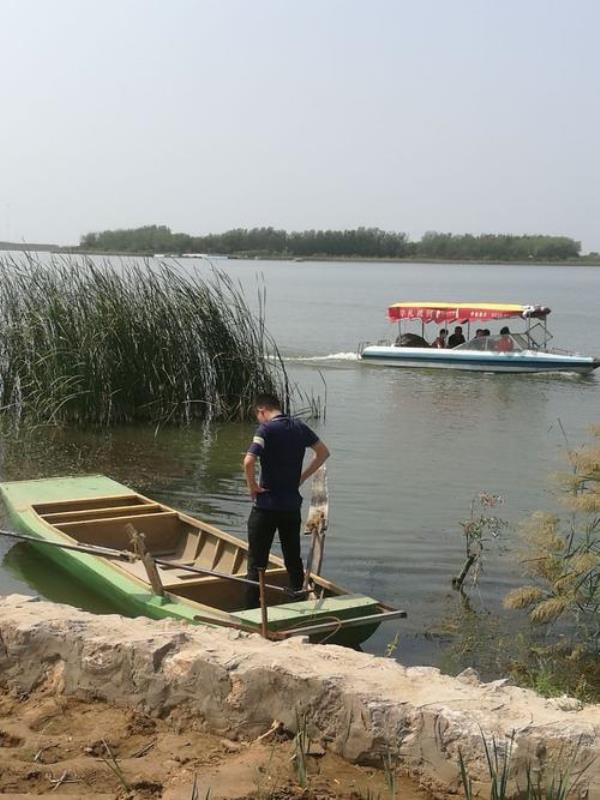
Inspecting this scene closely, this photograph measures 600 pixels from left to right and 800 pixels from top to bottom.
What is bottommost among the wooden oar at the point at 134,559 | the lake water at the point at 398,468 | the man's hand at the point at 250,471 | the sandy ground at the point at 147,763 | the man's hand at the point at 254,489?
A: the lake water at the point at 398,468

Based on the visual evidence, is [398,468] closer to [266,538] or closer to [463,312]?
[266,538]

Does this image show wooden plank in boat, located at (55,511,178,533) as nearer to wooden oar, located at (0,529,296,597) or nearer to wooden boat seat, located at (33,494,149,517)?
wooden boat seat, located at (33,494,149,517)

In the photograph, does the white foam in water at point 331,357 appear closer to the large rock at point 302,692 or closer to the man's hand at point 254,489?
the man's hand at point 254,489

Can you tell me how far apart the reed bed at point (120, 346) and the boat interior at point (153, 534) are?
5529mm

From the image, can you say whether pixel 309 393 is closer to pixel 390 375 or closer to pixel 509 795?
pixel 390 375

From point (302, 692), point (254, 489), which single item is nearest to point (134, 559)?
point (254, 489)

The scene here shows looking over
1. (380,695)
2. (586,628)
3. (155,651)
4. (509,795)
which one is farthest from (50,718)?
(586,628)

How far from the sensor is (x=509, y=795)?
3.57m

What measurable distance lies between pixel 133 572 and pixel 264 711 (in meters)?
4.25

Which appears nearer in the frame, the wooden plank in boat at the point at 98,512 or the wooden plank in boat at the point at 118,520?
the wooden plank in boat at the point at 118,520

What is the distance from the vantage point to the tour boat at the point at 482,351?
88.9 feet

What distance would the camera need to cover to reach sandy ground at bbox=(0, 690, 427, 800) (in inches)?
140

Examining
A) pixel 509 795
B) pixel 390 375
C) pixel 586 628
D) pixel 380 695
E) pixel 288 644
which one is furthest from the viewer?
pixel 390 375

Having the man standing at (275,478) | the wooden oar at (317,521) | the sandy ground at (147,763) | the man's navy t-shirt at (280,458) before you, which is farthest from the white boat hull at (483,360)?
the sandy ground at (147,763)
